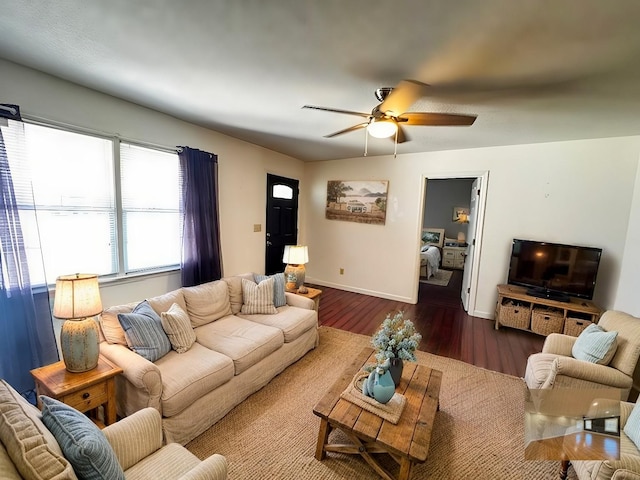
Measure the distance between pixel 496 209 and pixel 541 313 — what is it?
148 cm

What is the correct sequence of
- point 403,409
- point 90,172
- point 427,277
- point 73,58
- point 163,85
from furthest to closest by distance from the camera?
point 427,277 → point 90,172 → point 163,85 → point 73,58 → point 403,409

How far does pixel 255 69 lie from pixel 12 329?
255cm

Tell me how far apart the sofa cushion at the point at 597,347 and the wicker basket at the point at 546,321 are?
1.36 metres

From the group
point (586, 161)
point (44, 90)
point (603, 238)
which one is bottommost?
point (603, 238)

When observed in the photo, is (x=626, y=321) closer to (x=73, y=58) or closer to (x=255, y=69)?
(x=255, y=69)

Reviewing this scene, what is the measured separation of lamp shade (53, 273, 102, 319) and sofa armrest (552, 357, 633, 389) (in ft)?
10.4

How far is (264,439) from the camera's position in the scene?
1.85 meters

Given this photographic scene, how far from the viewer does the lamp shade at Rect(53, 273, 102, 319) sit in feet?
5.49

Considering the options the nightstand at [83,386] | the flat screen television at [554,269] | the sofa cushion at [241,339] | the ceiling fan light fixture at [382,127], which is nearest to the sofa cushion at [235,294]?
the sofa cushion at [241,339]

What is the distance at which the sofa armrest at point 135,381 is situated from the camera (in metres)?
1.64

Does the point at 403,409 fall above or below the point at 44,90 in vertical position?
below

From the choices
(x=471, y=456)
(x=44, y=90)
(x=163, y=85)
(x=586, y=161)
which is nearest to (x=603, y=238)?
(x=586, y=161)

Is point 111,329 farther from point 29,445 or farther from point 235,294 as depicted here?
point 29,445

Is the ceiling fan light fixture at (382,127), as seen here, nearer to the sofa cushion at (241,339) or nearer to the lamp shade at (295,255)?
the lamp shade at (295,255)
